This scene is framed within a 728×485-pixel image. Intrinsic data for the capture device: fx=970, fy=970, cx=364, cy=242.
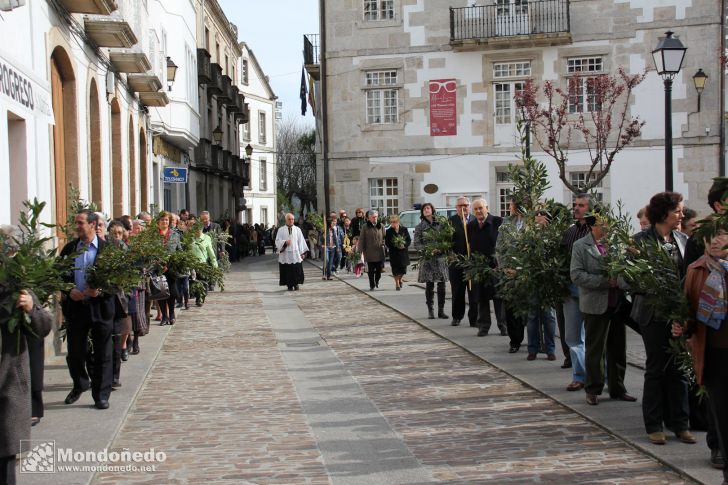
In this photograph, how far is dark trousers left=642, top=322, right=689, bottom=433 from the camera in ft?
22.7

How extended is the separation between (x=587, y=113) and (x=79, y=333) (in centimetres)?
2685

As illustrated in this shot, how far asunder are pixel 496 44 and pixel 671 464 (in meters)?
28.5

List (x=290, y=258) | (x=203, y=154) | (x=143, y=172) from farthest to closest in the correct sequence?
(x=203, y=154), (x=143, y=172), (x=290, y=258)

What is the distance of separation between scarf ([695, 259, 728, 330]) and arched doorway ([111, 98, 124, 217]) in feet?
51.9

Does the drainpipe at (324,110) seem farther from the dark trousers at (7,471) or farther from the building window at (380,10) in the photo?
the dark trousers at (7,471)

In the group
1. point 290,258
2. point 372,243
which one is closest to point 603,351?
point 372,243

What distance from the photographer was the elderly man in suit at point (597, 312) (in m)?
8.16

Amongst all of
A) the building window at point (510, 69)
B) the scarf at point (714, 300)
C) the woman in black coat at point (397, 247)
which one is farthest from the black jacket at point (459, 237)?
the building window at point (510, 69)

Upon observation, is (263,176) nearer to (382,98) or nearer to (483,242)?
(382,98)

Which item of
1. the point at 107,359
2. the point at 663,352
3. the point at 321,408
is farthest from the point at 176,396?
the point at 663,352

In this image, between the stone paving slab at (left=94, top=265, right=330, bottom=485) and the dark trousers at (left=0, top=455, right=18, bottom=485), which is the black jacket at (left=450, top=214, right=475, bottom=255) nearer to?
the stone paving slab at (left=94, top=265, right=330, bottom=485)

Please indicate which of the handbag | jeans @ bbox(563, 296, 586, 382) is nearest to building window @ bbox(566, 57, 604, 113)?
the handbag

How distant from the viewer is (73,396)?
29.5ft

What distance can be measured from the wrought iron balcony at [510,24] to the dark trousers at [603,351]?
25.8 metres
